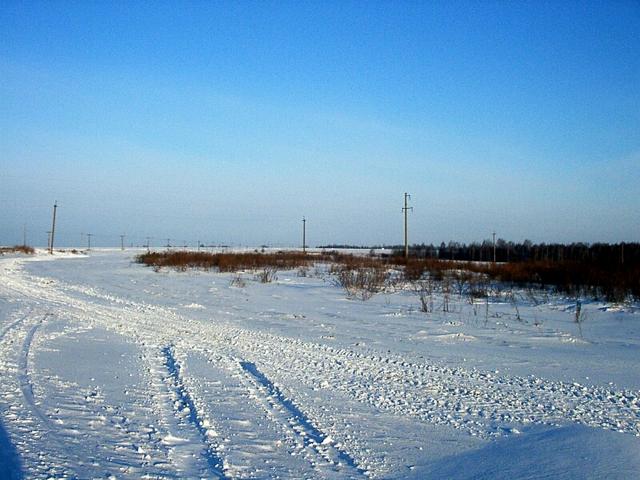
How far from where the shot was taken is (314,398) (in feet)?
19.1

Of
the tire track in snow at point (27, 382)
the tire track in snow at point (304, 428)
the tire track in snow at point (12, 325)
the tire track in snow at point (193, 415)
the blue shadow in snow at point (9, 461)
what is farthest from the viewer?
the tire track in snow at point (12, 325)

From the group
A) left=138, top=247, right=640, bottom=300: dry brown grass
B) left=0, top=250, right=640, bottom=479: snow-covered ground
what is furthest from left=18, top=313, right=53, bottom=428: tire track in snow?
left=138, top=247, right=640, bottom=300: dry brown grass

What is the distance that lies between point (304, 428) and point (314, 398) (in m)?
1.00

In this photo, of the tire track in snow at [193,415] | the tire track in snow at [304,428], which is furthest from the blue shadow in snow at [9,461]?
the tire track in snow at [304,428]

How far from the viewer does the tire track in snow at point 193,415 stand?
3980 millimetres

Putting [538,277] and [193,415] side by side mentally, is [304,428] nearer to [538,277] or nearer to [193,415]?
[193,415]

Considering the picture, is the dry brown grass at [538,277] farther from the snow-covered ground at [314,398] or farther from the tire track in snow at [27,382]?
the tire track in snow at [27,382]

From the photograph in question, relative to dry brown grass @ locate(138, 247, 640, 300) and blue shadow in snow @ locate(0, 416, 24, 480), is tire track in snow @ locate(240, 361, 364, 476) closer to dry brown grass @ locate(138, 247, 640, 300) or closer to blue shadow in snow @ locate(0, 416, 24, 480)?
blue shadow in snow @ locate(0, 416, 24, 480)

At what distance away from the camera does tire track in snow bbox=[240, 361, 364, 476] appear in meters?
4.08

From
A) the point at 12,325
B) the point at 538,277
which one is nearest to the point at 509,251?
the point at 538,277

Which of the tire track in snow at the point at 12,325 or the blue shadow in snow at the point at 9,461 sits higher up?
the blue shadow in snow at the point at 9,461

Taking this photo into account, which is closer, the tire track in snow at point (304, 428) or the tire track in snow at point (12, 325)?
the tire track in snow at point (304, 428)

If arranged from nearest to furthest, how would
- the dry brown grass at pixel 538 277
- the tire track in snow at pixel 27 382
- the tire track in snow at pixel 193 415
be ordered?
the tire track in snow at pixel 193 415, the tire track in snow at pixel 27 382, the dry brown grass at pixel 538 277

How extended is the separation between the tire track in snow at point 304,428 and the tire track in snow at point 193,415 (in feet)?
2.51
